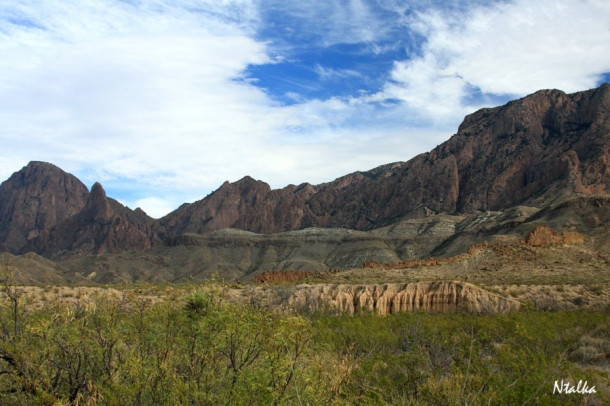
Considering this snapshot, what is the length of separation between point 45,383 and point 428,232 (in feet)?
448

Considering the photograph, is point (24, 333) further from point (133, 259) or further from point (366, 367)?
point (133, 259)

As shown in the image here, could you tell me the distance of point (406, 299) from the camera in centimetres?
3700

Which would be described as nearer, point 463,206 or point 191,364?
point 191,364

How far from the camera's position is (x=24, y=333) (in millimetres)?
9812

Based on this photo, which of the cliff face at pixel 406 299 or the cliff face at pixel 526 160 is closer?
the cliff face at pixel 406 299

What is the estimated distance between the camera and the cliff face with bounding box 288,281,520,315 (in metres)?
34.4

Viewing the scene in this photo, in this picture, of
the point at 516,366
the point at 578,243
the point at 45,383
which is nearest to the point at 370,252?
the point at 578,243

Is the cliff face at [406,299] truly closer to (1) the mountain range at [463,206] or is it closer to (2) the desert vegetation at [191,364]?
(2) the desert vegetation at [191,364]

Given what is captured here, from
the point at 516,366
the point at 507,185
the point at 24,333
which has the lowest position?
the point at 516,366

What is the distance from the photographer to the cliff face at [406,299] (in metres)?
34.4
